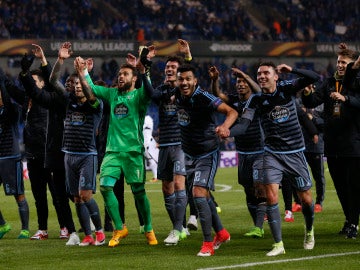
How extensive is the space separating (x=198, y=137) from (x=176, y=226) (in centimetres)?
149

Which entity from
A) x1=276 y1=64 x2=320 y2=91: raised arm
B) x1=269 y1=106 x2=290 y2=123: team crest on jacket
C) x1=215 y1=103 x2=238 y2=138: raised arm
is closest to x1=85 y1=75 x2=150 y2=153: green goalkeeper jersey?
x1=215 y1=103 x2=238 y2=138: raised arm

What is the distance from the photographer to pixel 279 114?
11.2 meters

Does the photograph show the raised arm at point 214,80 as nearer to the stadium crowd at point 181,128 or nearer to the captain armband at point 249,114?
the stadium crowd at point 181,128

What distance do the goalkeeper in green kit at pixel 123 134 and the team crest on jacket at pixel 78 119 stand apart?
1.31ft

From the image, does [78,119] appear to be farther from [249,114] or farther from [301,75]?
[301,75]

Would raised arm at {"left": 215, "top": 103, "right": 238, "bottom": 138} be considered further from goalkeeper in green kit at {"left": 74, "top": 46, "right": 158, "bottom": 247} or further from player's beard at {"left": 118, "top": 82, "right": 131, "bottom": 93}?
player's beard at {"left": 118, "top": 82, "right": 131, "bottom": 93}

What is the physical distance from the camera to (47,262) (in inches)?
422

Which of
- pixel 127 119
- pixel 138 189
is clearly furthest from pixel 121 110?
pixel 138 189

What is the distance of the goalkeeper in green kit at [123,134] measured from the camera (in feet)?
40.0

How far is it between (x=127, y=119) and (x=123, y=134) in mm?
195

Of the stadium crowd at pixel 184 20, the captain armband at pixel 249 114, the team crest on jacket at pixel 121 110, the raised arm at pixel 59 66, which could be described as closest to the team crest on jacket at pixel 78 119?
the raised arm at pixel 59 66

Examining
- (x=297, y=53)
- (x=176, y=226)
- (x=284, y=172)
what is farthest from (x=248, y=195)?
(x=297, y=53)

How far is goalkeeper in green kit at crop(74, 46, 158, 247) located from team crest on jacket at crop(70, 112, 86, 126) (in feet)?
1.31

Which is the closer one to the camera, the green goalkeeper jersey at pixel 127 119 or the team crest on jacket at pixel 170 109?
the green goalkeeper jersey at pixel 127 119
